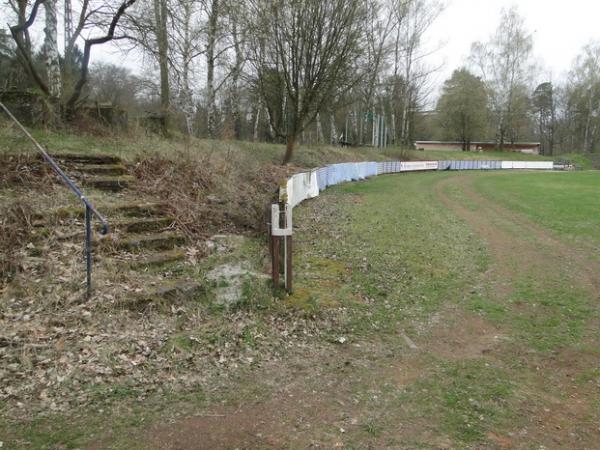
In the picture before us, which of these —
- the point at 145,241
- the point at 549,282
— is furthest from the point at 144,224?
the point at 549,282

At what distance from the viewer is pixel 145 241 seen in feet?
23.7

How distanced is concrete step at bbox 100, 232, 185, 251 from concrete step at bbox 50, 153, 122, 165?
11.5 feet

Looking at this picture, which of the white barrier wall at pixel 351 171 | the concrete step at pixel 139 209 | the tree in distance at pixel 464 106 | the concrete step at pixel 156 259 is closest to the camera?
the concrete step at pixel 156 259

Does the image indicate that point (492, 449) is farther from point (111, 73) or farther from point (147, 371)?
point (111, 73)

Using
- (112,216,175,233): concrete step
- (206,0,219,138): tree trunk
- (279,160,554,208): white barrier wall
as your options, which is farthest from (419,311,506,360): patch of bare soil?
(206,0,219,138): tree trunk

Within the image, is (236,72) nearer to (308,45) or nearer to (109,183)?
(308,45)

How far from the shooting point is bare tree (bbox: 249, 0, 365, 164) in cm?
1964

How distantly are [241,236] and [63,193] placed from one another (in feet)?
10.9

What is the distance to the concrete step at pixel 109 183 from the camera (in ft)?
29.6

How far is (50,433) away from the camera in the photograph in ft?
11.2

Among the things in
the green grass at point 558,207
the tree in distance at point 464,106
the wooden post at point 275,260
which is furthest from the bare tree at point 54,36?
the tree in distance at point 464,106

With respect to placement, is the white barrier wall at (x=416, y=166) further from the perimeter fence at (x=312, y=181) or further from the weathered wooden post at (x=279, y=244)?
the weathered wooden post at (x=279, y=244)

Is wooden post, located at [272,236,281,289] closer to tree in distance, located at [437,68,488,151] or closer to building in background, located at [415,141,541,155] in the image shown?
tree in distance, located at [437,68,488,151]

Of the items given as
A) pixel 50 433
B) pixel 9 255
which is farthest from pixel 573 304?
pixel 9 255
